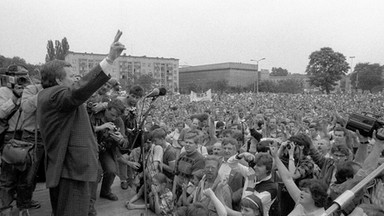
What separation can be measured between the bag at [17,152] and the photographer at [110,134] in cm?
75

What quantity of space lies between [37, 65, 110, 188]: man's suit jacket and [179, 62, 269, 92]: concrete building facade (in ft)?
363

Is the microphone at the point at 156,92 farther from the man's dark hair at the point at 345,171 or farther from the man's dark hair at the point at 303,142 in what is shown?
the man's dark hair at the point at 345,171

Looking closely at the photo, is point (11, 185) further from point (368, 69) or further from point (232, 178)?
point (368, 69)

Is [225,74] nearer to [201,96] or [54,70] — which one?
[201,96]

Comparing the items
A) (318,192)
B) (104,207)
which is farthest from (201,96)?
(318,192)

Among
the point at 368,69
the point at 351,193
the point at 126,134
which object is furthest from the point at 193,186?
the point at 368,69

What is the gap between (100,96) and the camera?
4.58m

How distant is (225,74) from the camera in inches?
4589

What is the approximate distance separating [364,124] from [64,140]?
2576mm

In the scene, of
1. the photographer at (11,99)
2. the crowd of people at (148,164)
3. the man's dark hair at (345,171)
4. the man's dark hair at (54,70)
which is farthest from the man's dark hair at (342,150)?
the photographer at (11,99)

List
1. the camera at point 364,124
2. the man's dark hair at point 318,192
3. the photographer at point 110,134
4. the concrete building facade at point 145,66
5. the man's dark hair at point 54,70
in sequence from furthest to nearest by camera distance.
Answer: the concrete building facade at point 145,66, the photographer at point 110,134, the camera at point 364,124, the man's dark hair at point 318,192, the man's dark hair at point 54,70

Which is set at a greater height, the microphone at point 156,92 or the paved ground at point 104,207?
the microphone at point 156,92

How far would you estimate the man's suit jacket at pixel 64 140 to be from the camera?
2.31m

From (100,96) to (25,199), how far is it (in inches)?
64.8
